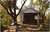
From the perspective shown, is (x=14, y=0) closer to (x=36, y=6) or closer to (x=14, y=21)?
(x=14, y=21)

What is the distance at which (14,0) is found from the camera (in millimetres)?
8039

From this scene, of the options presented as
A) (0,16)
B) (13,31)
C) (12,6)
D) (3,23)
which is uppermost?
(12,6)

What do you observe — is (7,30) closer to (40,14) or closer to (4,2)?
(4,2)

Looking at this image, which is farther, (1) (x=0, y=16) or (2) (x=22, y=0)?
(2) (x=22, y=0)

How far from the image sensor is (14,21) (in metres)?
8.10

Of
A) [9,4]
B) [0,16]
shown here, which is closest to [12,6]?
[9,4]

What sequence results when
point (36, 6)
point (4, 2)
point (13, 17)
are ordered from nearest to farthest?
point (4, 2)
point (13, 17)
point (36, 6)

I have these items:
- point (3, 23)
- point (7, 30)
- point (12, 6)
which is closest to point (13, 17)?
point (12, 6)

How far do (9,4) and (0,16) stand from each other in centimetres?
237

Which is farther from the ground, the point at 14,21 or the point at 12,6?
the point at 12,6

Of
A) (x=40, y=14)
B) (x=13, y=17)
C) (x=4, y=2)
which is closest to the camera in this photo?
(x=4, y=2)

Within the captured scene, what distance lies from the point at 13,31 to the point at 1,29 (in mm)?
1070

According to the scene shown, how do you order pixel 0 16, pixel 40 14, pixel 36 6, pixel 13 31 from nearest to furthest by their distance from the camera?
pixel 13 31
pixel 0 16
pixel 40 14
pixel 36 6

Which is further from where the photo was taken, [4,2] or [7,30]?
[4,2]
